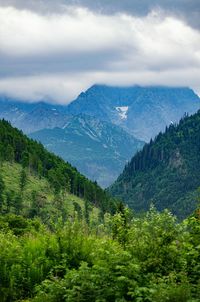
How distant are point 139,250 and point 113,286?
291 cm

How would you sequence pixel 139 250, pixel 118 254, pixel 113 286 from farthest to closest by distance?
pixel 139 250 → pixel 118 254 → pixel 113 286

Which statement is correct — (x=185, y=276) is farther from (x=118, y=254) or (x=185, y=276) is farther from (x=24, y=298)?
(x=24, y=298)

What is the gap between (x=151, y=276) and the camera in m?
16.7

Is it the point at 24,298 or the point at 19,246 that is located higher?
the point at 19,246

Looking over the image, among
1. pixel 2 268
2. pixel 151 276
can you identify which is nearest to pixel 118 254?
pixel 151 276

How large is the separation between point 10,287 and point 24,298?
2.07 ft

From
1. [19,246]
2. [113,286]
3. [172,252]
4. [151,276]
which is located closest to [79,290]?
[113,286]

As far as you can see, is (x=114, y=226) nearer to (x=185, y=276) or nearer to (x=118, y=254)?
(x=118, y=254)

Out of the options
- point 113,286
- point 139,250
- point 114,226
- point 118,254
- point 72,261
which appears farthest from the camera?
point 114,226

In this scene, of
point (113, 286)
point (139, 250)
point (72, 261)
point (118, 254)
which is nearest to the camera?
point (113, 286)

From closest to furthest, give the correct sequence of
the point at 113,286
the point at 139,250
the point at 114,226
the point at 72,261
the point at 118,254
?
the point at 113,286
the point at 118,254
the point at 139,250
the point at 72,261
the point at 114,226

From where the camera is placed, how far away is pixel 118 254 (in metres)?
16.9

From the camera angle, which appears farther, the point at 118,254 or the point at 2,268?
the point at 2,268

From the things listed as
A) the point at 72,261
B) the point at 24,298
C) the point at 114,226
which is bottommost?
the point at 24,298
